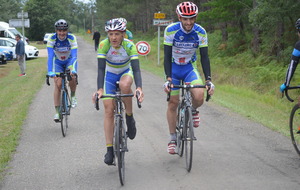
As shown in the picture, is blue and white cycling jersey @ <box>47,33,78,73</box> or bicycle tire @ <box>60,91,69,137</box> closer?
bicycle tire @ <box>60,91,69,137</box>

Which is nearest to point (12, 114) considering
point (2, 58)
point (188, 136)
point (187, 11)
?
point (188, 136)

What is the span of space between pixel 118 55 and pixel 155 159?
70.3 inches

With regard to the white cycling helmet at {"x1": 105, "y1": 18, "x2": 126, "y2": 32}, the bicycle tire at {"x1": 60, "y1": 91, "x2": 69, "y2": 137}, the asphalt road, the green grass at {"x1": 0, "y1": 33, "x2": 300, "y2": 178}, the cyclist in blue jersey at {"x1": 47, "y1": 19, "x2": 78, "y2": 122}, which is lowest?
the green grass at {"x1": 0, "y1": 33, "x2": 300, "y2": 178}

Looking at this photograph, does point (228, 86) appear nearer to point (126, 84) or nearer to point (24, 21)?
point (126, 84)

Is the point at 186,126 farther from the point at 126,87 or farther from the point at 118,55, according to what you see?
the point at 118,55

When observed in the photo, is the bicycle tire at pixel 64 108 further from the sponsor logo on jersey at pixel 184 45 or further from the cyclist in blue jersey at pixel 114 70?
the sponsor logo on jersey at pixel 184 45

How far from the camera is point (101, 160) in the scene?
21.2ft

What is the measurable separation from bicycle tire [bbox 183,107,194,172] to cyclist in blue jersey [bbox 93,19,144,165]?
807mm

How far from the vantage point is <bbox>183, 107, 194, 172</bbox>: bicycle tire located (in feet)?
18.1

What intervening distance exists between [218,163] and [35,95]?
30.1 feet

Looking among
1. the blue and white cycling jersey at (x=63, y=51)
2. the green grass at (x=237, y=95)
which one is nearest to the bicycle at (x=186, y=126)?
the green grass at (x=237, y=95)

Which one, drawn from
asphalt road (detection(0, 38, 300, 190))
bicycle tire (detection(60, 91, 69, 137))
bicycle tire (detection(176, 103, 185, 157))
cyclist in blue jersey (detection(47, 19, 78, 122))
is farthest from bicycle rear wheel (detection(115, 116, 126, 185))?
cyclist in blue jersey (detection(47, 19, 78, 122))

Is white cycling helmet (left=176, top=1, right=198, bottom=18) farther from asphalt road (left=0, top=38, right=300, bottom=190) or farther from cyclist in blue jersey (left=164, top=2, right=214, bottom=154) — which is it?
asphalt road (left=0, top=38, right=300, bottom=190)

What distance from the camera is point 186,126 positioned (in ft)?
19.2
